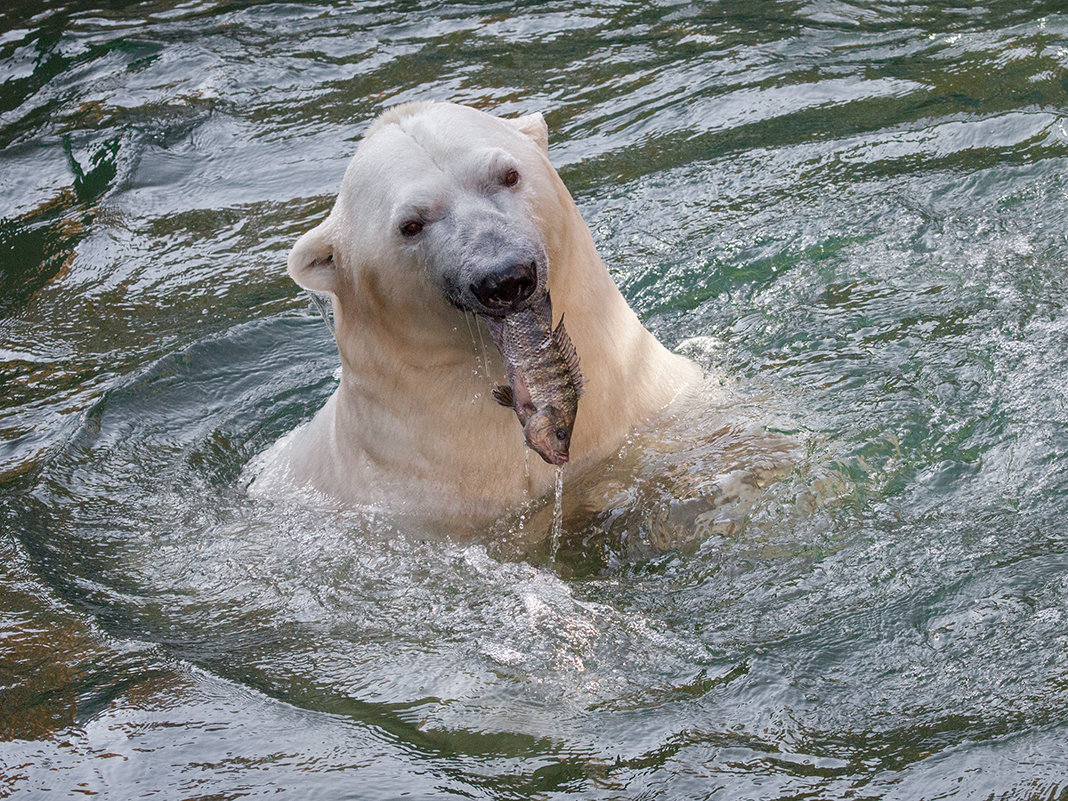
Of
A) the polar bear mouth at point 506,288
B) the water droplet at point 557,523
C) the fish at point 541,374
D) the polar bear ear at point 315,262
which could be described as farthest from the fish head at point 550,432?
the polar bear ear at point 315,262

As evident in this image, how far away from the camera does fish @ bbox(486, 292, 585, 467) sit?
3.34 m

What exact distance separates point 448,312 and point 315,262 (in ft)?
2.10

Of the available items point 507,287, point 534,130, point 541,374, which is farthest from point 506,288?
point 534,130

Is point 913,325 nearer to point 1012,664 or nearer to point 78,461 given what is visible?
point 1012,664

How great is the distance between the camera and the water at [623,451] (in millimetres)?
3057

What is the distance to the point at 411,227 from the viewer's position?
11.8 feet

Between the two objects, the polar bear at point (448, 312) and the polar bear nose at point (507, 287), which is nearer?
the polar bear nose at point (507, 287)

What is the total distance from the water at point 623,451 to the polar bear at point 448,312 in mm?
Answer: 161

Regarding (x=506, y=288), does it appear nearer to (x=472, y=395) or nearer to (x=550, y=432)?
(x=550, y=432)

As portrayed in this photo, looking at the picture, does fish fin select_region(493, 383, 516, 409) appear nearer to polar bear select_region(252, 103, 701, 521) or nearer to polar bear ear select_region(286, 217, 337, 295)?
polar bear select_region(252, 103, 701, 521)

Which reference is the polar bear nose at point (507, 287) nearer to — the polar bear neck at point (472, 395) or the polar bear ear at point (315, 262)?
the polar bear neck at point (472, 395)

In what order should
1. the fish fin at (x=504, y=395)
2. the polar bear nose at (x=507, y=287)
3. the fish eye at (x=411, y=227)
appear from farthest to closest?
the fish eye at (x=411, y=227)
the fish fin at (x=504, y=395)
the polar bear nose at (x=507, y=287)

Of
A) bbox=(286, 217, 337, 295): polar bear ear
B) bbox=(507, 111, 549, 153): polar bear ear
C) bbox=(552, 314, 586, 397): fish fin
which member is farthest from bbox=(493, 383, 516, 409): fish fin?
bbox=(507, 111, 549, 153): polar bear ear

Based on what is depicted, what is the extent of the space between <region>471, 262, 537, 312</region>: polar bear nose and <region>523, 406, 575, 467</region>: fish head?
1.02 ft
